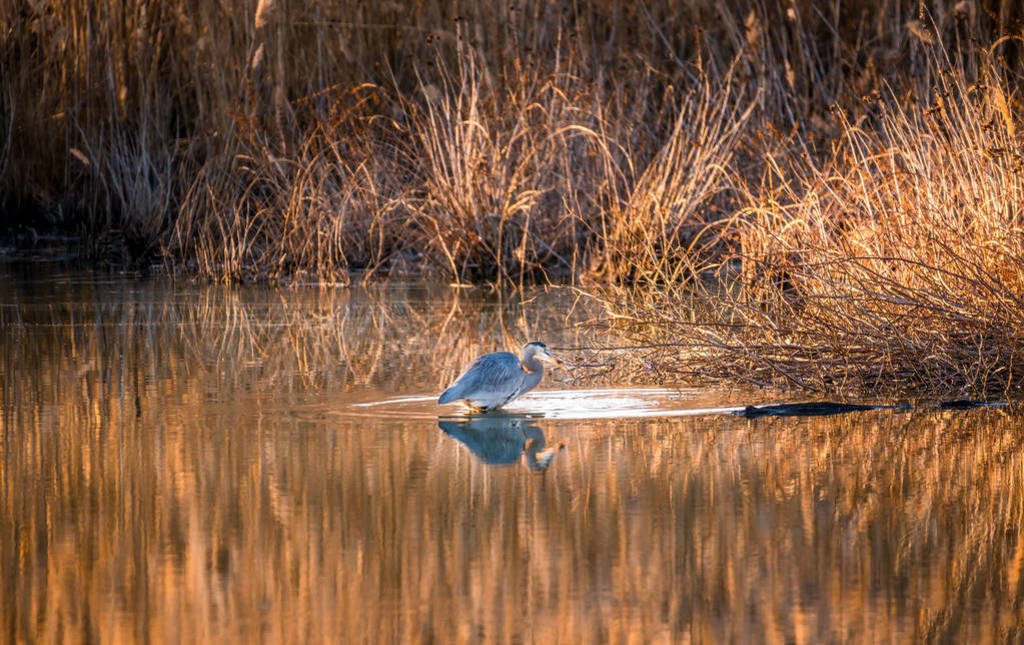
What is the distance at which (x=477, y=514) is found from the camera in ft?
14.5

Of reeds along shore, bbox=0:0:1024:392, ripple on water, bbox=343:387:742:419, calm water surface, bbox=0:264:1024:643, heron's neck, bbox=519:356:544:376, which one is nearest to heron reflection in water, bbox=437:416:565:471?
calm water surface, bbox=0:264:1024:643

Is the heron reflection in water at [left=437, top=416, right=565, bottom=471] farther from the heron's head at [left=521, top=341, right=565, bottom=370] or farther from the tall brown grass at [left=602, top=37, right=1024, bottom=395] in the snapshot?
the tall brown grass at [left=602, top=37, right=1024, bottom=395]

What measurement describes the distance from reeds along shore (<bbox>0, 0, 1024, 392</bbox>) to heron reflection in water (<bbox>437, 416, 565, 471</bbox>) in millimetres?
2231

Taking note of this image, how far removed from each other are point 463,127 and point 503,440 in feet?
21.0

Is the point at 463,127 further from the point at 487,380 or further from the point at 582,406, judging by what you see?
the point at 487,380

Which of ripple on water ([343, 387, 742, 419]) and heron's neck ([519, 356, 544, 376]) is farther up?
heron's neck ([519, 356, 544, 376])

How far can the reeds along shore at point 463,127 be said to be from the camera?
11062 mm

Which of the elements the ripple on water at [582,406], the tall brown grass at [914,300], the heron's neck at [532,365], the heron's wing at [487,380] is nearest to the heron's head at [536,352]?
the heron's neck at [532,365]

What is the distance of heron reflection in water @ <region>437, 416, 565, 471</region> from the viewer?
523 centimetres

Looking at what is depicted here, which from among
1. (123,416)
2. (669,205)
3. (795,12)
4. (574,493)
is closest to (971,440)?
(574,493)

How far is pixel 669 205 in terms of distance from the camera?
1108cm

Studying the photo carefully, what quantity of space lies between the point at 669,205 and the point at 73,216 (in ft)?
22.1

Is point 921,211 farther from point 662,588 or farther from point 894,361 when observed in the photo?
point 662,588

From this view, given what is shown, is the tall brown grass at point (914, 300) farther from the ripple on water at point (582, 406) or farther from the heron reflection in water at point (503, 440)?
the heron reflection in water at point (503, 440)
